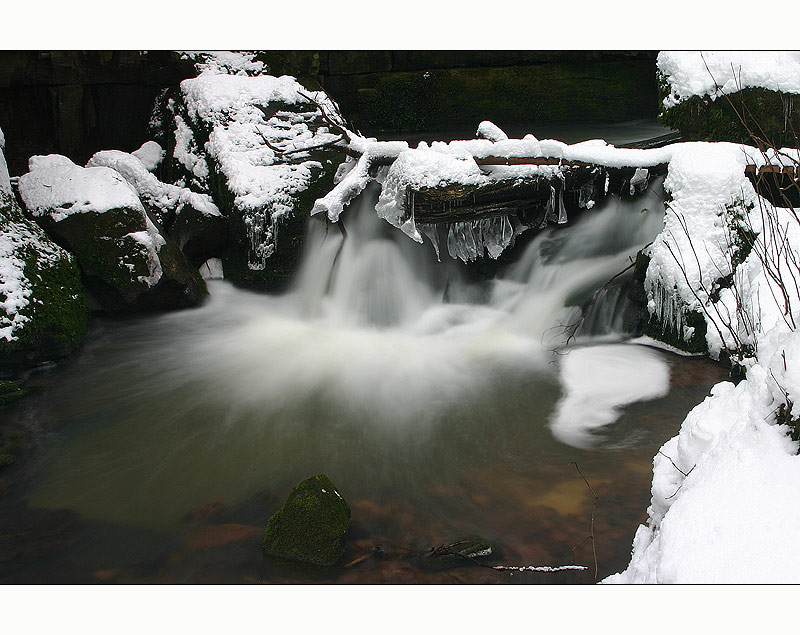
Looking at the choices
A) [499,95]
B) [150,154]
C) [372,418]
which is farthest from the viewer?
[499,95]

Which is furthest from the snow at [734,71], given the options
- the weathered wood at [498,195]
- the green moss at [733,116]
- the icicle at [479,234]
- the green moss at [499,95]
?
the green moss at [499,95]

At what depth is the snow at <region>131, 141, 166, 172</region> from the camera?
6.87 m

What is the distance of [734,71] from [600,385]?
282 cm

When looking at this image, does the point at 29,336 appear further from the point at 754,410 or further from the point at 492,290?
the point at 754,410

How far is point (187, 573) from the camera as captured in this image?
2738mm

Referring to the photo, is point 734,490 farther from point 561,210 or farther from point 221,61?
point 221,61

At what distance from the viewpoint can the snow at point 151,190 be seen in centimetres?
616

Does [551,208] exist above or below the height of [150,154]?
below

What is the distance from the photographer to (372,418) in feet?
13.1

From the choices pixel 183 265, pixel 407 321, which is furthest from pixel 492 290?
pixel 183 265

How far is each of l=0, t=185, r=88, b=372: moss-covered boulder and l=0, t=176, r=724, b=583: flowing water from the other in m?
0.22

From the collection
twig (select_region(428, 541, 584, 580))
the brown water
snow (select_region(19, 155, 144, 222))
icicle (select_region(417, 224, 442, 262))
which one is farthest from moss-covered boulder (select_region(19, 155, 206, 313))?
twig (select_region(428, 541, 584, 580))

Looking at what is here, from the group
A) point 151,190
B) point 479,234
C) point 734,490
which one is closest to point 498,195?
point 479,234

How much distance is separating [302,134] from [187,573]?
4.68 metres
